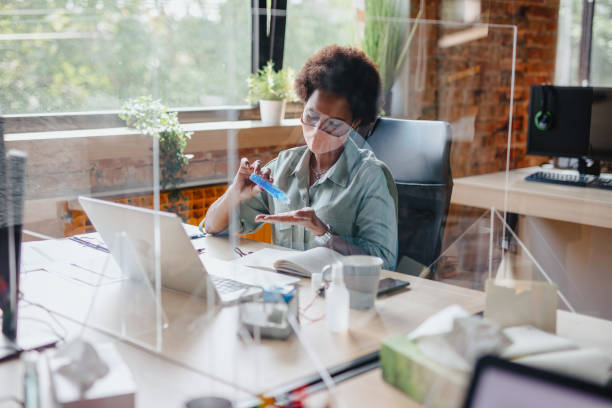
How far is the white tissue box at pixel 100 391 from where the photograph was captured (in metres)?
0.84

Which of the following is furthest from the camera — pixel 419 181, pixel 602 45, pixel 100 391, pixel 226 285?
pixel 602 45

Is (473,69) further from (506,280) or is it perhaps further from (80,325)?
(80,325)

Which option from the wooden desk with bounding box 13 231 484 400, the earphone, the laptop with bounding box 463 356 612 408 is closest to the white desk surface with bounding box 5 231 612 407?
the wooden desk with bounding box 13 231 484 400

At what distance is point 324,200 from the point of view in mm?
1492

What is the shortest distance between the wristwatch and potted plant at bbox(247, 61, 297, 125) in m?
0.30

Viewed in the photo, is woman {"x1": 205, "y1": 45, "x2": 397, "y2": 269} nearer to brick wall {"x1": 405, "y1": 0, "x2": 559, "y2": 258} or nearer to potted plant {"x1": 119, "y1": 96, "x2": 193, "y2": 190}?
potted plant {"x1": 119, "y1": 96, "x2": 193, "y2": 190}

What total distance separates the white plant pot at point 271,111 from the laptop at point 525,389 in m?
0.86

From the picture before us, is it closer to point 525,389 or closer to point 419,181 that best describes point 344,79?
point 419,181

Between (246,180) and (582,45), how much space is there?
2735 millimetres

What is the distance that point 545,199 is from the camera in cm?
254

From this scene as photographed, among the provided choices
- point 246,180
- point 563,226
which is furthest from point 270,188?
point 563,226

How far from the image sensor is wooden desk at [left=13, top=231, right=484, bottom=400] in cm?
101

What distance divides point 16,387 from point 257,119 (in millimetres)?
766

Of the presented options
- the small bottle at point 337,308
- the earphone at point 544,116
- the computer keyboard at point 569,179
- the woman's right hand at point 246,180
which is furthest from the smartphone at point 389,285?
the earphone at point 544,116
